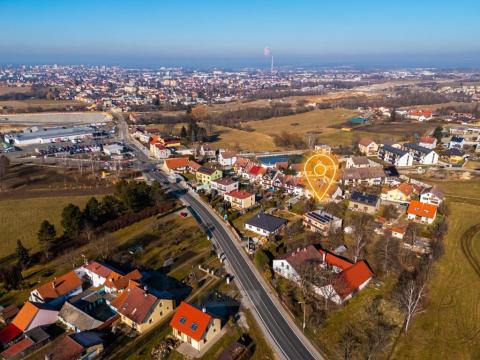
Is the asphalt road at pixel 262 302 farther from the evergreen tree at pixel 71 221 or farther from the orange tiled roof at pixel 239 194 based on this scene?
the evergreen tree at pixel 71 221

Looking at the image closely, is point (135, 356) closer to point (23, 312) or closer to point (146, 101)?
point (23, 312)

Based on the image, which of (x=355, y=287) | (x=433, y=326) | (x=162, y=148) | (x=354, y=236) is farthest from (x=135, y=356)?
(x=162, y=148)

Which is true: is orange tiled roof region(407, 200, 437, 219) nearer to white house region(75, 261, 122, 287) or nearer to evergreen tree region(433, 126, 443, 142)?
white house region(75, 261, 122, 287)

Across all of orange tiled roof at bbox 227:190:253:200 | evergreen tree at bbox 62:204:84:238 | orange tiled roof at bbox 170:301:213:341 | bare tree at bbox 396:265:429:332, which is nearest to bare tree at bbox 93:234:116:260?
evergreen tree at bbox 62:204:84:238

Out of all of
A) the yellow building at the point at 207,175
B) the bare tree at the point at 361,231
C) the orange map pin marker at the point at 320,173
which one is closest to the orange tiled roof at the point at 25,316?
the bare tree at the point at 361,231

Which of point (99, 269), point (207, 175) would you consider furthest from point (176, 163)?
point (99, 269)

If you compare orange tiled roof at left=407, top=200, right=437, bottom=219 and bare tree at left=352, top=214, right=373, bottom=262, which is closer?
bare tree at left=352, top=214, right=373, bottom=262

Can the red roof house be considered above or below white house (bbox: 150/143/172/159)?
below
